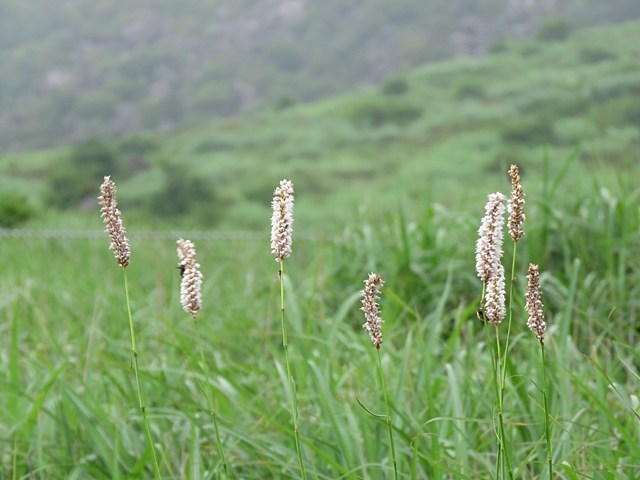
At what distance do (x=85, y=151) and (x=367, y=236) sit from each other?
42.8 feet

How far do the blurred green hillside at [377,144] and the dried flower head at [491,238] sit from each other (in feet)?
30.9

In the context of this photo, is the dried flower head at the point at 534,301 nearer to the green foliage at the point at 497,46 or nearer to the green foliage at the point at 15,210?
the green foliage at the point at 15,210

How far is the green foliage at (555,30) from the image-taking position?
24062 mm

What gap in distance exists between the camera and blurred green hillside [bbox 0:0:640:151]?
25.4 metres

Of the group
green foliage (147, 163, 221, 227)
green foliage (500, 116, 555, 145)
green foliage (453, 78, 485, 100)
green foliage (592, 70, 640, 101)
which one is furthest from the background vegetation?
green foliage (453, 78, 485, 100)

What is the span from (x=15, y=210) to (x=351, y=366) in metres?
8.09

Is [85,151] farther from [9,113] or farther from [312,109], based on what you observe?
[9,113]

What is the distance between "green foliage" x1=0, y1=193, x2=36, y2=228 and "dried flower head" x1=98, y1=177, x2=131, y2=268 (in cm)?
908

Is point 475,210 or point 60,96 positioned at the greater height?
point 60,96

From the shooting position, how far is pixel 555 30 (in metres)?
24.1

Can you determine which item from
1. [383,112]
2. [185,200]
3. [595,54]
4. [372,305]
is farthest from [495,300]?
[595,54]

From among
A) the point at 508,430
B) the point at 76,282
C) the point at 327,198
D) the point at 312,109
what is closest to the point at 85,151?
the point at 327,198

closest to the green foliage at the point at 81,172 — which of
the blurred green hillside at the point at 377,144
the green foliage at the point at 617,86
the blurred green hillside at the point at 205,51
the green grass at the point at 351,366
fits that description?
the blurred green hillside at the point at 377,144

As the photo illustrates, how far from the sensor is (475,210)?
19.0 feet
